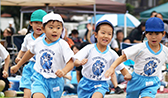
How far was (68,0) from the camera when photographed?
9969 millimetres

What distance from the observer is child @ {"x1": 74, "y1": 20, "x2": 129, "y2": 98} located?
5059 mm

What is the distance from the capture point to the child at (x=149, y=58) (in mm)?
5281

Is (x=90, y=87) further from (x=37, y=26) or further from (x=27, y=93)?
(x=37, y=26)

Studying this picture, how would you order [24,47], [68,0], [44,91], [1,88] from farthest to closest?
[68,0], [1,88], [24,47], [44,91]

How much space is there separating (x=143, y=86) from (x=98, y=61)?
93 centimetres

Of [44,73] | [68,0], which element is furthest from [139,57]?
[68,0]

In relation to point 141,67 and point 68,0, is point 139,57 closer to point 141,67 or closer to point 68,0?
point 141,67

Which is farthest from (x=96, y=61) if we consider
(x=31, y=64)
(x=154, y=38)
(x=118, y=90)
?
(x=118, y=90)

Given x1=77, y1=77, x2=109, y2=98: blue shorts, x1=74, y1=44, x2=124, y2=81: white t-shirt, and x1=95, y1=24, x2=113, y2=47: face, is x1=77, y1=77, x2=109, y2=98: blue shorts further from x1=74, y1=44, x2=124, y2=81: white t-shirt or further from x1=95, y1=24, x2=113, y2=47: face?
x1=95, y1=24, x2=113, y2=47: face

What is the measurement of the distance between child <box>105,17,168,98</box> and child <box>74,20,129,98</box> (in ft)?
1.16

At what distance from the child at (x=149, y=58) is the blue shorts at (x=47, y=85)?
1.23m

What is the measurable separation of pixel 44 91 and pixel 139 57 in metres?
1.76

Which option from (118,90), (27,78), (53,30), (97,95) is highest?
(53,30)

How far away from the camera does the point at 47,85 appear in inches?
191
